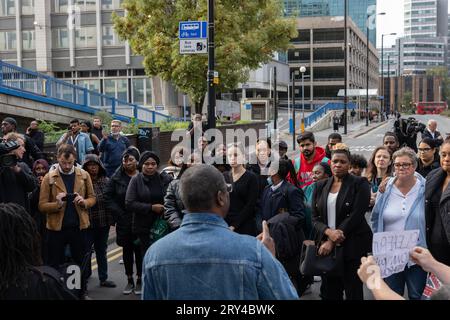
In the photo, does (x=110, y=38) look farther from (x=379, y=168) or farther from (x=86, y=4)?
(x=379, y=168)

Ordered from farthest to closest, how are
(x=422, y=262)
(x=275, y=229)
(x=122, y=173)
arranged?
(x=122, y=173)
(x=275, y=229)
(x=422, y=262)

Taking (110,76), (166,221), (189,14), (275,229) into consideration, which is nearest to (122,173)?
(166,221)

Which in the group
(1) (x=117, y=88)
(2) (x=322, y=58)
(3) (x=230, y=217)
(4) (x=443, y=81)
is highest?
(4) (x=443, y=81)

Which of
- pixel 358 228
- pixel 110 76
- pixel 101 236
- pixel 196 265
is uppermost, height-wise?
pixel 110 76

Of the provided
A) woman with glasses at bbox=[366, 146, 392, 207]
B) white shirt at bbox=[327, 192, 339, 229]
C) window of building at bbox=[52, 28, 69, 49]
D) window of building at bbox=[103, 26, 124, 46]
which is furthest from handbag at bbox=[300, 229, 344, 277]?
window of building at bbox=[52, 28, 69, 49]

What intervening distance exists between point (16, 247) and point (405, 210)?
3.53 m

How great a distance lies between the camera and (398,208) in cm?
510

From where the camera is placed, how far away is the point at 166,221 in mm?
6668

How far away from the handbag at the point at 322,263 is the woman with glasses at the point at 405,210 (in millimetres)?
418

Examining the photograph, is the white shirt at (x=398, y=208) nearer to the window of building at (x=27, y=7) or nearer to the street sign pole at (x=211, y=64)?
the street sign pole at (x=211, y=64)

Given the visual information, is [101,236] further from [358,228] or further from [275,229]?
[358,228]

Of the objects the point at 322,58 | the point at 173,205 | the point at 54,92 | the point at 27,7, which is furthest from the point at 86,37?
the point at 322,58

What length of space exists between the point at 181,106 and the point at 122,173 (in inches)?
1463

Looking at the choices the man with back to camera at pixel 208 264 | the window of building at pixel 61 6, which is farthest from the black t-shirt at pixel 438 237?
the window of building at pixel 61 6
